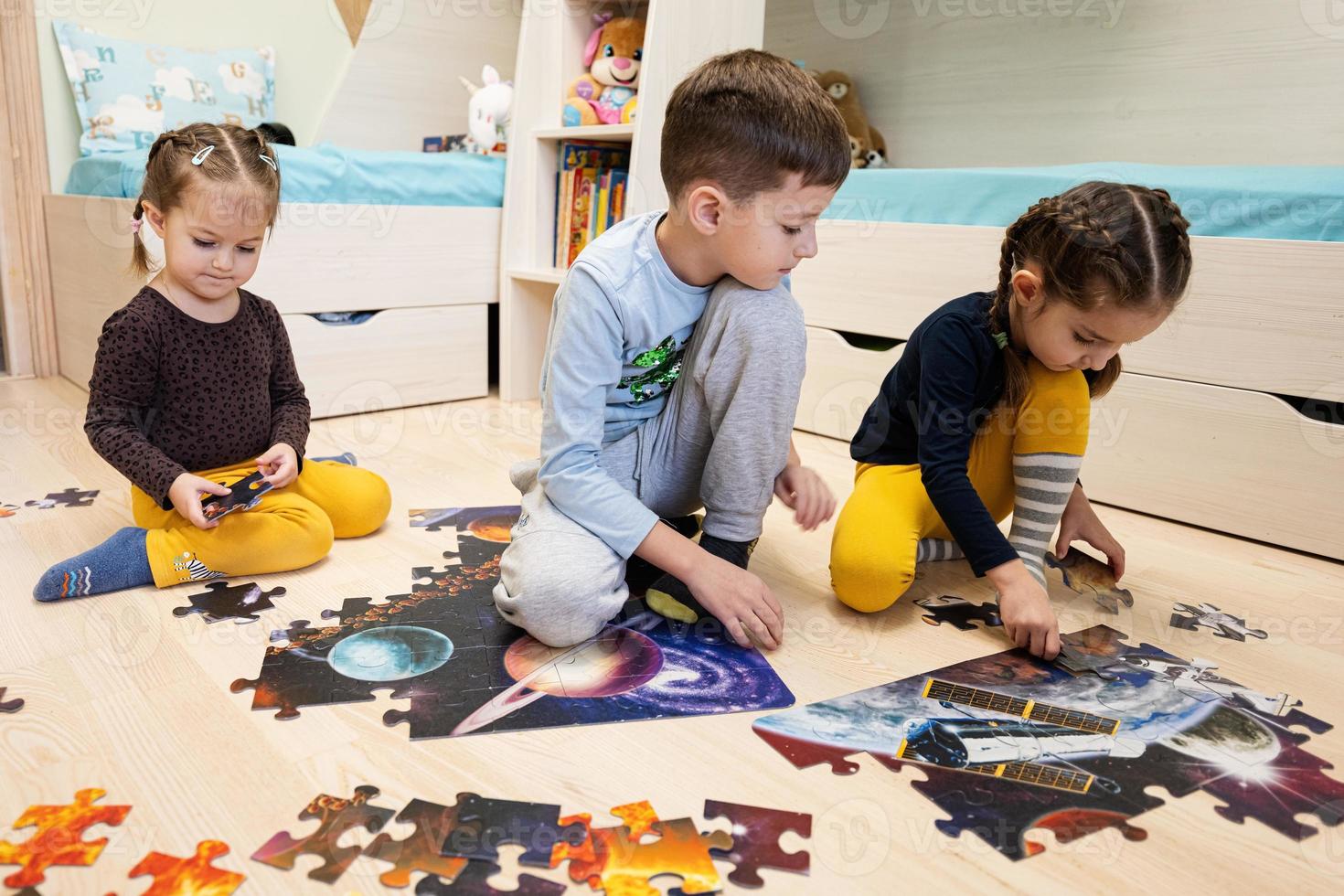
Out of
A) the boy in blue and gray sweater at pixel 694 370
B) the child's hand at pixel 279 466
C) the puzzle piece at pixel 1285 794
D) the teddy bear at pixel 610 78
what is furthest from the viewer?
the teddy bear at pixel 610 78

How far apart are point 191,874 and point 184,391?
0.74m

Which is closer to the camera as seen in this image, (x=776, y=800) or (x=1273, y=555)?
(x=776, y=800)

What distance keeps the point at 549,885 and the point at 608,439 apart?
0.61m

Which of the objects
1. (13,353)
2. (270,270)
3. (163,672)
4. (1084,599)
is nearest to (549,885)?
(163,672)

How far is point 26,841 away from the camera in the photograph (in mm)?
711

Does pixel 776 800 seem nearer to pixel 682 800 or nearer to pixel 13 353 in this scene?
pixel 682 800

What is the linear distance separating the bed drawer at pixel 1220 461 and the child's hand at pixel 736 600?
91cm

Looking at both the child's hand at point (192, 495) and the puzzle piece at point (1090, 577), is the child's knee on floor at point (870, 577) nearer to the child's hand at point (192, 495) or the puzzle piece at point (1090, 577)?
the puzzle piece at point (1090, 577)

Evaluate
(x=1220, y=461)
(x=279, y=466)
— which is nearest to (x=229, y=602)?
(x=279, y=466)

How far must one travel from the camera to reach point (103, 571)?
1146mm

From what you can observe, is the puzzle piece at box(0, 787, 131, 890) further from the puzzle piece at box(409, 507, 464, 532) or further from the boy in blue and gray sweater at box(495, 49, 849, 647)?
the puzzle piece at box(409, 507, 464, 532)

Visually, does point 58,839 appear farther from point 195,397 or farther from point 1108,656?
point 1108,656

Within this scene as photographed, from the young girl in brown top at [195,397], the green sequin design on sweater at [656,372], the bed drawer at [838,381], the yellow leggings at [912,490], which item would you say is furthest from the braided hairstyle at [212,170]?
the bed drawer at [838,381]

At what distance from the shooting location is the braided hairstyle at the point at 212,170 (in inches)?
46.5
